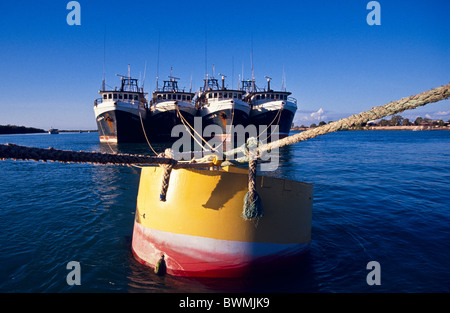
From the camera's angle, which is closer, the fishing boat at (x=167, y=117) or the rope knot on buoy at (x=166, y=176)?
the rope knot on buoy at (x=166, y=176)

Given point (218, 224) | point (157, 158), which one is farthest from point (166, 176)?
point (218, 224)

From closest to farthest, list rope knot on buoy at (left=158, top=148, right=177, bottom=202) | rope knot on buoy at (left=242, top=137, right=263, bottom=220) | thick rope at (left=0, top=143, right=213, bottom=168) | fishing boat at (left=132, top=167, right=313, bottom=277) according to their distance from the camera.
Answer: thick rope at (left=0, top=143, right=213, bottom=168) < rope knot on buoy at (left=242, top=137, right=263, bottom=220) < fishing boat at (left=132, top=167, right=313, bottom=277) < rope knot on buoy at (left=158, top=148, right=177, bottom=202)

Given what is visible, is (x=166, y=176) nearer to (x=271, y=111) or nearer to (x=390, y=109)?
(x=390, y=109)

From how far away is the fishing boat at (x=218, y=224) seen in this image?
3902mm

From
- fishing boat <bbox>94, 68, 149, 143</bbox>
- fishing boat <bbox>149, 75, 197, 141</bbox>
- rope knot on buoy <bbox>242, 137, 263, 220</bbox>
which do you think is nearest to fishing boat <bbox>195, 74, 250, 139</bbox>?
fishing boat <bbox>149, 75, 197, 141</bbox>

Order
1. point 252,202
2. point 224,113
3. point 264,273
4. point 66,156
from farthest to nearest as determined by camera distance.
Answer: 1. point 224,113
2. point 264,273
3. point 252,202
4. point 66,156

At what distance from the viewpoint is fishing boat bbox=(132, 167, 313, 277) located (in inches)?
154

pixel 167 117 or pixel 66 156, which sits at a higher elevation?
pixel 167 117

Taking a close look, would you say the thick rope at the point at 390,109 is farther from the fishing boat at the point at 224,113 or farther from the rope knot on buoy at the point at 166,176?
the fishing boat at the point at 224,113

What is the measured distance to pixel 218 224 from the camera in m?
3.92

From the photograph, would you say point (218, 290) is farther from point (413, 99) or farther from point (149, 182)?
point (413, 99)

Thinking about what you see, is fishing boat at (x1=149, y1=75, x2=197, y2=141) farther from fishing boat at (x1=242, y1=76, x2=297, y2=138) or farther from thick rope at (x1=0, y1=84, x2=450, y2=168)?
thick rope at (x1=0, y1=84, x2=450, y2=168)

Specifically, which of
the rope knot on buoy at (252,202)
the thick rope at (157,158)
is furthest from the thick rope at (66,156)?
the rope knot on buoy at (252,202)
